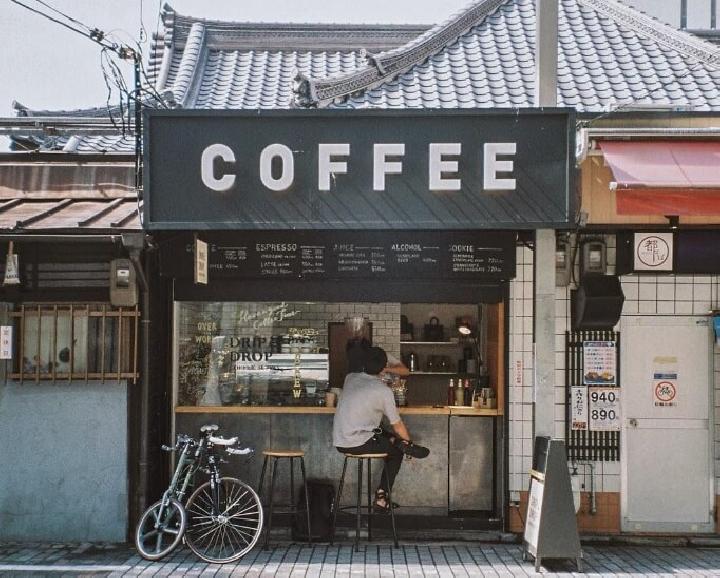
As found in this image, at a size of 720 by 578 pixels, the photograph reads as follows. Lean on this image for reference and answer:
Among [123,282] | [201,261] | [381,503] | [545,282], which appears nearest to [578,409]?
[545,282]

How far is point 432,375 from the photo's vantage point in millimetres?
12922

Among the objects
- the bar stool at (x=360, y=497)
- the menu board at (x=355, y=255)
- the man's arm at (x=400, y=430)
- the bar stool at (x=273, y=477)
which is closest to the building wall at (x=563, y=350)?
the menu board at (x=355, y=255)

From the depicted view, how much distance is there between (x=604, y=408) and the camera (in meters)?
9.88

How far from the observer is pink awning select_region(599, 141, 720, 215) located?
26.2 feet

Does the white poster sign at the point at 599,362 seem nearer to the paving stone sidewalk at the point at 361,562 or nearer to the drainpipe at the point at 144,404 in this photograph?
the paving stone sidewalk at the point at 361,562

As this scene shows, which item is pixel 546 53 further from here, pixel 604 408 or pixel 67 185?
pixel 67 185

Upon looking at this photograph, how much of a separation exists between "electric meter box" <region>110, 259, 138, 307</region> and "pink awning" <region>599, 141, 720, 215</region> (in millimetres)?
4949

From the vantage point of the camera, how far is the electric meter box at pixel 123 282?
9.00m

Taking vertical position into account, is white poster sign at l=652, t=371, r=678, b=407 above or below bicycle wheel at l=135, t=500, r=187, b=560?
above

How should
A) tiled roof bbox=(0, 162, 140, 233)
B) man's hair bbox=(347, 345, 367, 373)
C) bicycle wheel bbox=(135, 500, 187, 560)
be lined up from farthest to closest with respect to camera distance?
man's hair bbox=(347, 345, 367, 373), tiled roof bbox=(0, 162, 140, 233), bicycle wheel bbox=(135, 500, 187, 560)

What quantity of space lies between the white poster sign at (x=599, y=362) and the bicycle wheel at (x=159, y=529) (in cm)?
476

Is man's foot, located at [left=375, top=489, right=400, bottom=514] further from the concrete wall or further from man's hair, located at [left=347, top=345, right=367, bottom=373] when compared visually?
the concrete wall

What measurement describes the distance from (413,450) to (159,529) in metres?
2.76

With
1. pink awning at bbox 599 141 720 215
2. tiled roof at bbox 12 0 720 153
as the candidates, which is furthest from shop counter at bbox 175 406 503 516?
tiled roof at bbox 12 0 720 153
